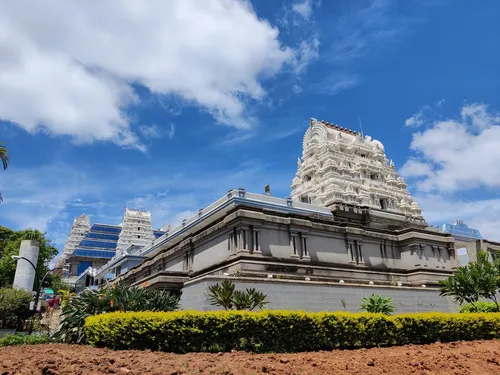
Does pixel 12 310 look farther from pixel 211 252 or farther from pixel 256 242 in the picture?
pixel 256 242

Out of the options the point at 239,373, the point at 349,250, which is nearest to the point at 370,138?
the point at 349,250

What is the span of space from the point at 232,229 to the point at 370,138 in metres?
39.7

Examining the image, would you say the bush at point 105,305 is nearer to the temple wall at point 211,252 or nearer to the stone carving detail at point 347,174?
the temple wall at point 211,252

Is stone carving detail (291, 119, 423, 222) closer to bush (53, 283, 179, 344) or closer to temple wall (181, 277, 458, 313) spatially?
temple wall (181, 277, 458, 313)

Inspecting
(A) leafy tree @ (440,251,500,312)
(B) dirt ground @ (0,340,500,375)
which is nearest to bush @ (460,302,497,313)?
(A) leafy tree @ (440,251,500,312)

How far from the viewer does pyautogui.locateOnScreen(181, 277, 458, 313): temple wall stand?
68.2 feet

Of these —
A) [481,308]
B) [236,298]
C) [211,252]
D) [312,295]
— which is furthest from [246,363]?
[481,308]

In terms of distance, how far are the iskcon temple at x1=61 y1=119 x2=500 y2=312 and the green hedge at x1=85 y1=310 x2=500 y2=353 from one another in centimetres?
707

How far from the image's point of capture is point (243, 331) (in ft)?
42.8

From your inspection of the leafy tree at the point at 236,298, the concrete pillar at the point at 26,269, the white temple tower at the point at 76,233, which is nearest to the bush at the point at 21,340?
the leafy tree at the point at 236,298

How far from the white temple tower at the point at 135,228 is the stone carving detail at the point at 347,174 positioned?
45070 millimetres

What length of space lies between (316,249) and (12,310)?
22289 millimetres

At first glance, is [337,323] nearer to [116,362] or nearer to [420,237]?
[116,362]

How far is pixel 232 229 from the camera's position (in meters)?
25.8
